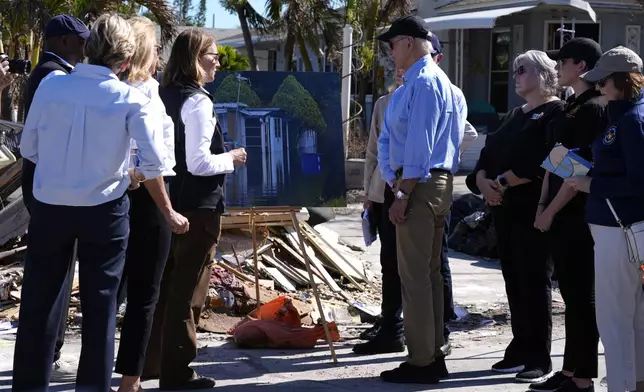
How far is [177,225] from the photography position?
5039 mm

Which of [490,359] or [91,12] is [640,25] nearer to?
[91,12]

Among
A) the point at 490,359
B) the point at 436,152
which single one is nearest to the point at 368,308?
the point at 490,359

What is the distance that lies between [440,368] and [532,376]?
1.85 ft

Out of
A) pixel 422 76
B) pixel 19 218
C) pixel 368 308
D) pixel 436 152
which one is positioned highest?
pixel 422 76

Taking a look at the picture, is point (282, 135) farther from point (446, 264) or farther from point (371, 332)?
point (371, 332)

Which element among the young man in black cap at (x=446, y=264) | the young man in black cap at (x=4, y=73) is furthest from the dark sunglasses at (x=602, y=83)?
the young man in black cap at (x=4, y=73)

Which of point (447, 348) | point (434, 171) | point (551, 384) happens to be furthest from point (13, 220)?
point (551, 384)

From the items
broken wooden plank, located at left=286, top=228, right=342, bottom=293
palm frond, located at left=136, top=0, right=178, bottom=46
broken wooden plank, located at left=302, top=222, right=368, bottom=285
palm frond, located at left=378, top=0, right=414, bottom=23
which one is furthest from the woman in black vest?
palm frond, located at left=378, top=0, right=414, bottom=23

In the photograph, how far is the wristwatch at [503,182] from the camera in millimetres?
6172

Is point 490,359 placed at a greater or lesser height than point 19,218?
lesser

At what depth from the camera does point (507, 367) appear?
631cm

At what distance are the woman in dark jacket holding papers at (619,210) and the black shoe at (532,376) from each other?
89 centimetres

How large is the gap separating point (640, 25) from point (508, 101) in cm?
335

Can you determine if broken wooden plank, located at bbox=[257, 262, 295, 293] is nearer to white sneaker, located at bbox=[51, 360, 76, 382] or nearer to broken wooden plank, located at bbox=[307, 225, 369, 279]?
broken wooden plank, located at bbox=[307, 225, 369, 279]
